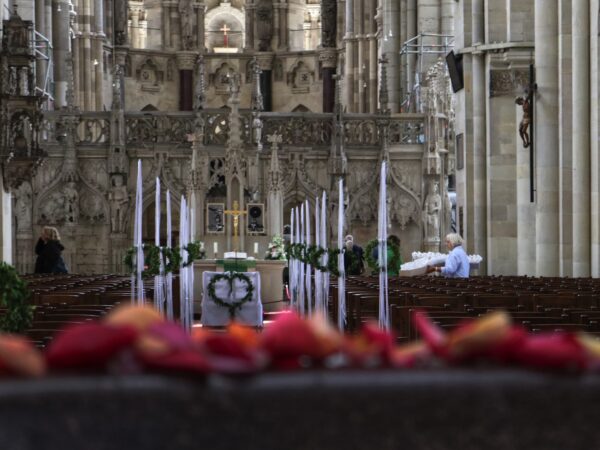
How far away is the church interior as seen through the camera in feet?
7.64

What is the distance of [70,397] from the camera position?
225cm

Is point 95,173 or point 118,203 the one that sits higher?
point 95,173

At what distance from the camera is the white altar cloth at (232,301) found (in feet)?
76.0

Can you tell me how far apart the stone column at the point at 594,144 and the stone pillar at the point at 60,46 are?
70.5 feet

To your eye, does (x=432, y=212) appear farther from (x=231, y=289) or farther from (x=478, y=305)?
(x=478, y=305)

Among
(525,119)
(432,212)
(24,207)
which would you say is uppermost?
(525,119)

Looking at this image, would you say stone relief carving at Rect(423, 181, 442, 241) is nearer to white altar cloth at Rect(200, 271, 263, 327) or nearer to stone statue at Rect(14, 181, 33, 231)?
stone statue at Rect(14, 181, 33, 231)

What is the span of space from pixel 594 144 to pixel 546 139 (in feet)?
10.2

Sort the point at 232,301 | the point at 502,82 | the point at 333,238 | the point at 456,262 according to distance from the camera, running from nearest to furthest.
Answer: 1. the point at 456,262
2. the point at 232,301
3. the point at 502,82
4. the point at 333,238

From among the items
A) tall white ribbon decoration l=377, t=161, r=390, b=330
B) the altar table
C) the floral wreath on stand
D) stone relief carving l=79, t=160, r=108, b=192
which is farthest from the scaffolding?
tall white ribbon decoration l=377, t=161, r=390, b=330

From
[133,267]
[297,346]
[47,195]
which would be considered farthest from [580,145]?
[297,346]

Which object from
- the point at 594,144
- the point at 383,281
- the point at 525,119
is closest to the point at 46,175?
the point at 525,119

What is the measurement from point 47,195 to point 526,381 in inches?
1298

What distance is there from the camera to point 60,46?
1735 inches
